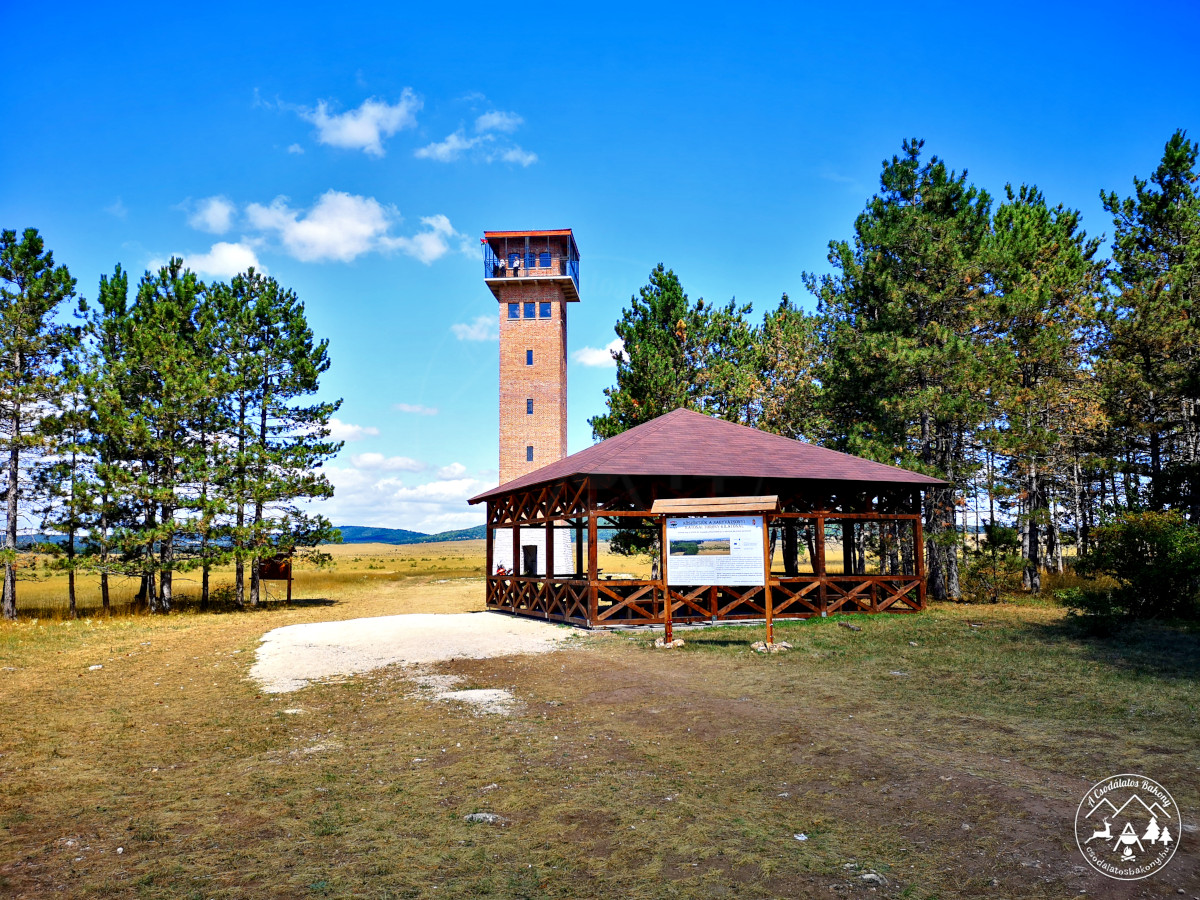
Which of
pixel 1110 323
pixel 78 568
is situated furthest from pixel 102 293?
pixel 1110 323

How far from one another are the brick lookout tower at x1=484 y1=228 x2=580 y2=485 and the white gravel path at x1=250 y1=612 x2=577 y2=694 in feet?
57.1

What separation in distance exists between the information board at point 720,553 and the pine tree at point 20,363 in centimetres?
2239

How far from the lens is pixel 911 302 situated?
24500 millimetres

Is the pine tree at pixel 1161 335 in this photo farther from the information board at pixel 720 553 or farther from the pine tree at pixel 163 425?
the pine tree at pixel 163 425

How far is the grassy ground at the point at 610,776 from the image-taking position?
4367mm

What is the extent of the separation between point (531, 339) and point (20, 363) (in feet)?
70.1

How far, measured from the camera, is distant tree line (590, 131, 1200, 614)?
22.7m

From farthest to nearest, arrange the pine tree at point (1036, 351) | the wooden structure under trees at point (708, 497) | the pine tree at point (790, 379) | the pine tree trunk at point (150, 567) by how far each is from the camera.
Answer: the pine tree at point (790, 379) < the pine tree trunk at point (150, 567) < the pine tree at point (1036, 351) < the wooden structure under trees at point (708, 497)

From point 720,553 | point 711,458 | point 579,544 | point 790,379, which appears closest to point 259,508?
point 579,544

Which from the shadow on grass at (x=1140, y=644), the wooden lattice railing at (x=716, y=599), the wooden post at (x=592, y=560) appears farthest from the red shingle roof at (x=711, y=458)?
the shadow on grass at (x=1140, y=644)

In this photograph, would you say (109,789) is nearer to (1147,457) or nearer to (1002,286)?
(1002,286)

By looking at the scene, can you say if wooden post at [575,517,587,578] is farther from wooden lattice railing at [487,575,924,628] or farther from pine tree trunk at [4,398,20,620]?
pine tree trunk at [4,398,20,620]

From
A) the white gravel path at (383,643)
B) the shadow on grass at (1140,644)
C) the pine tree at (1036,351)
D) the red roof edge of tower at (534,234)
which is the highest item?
the red roof edge of tower at (534,234)

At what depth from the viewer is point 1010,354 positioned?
76.6 ft
